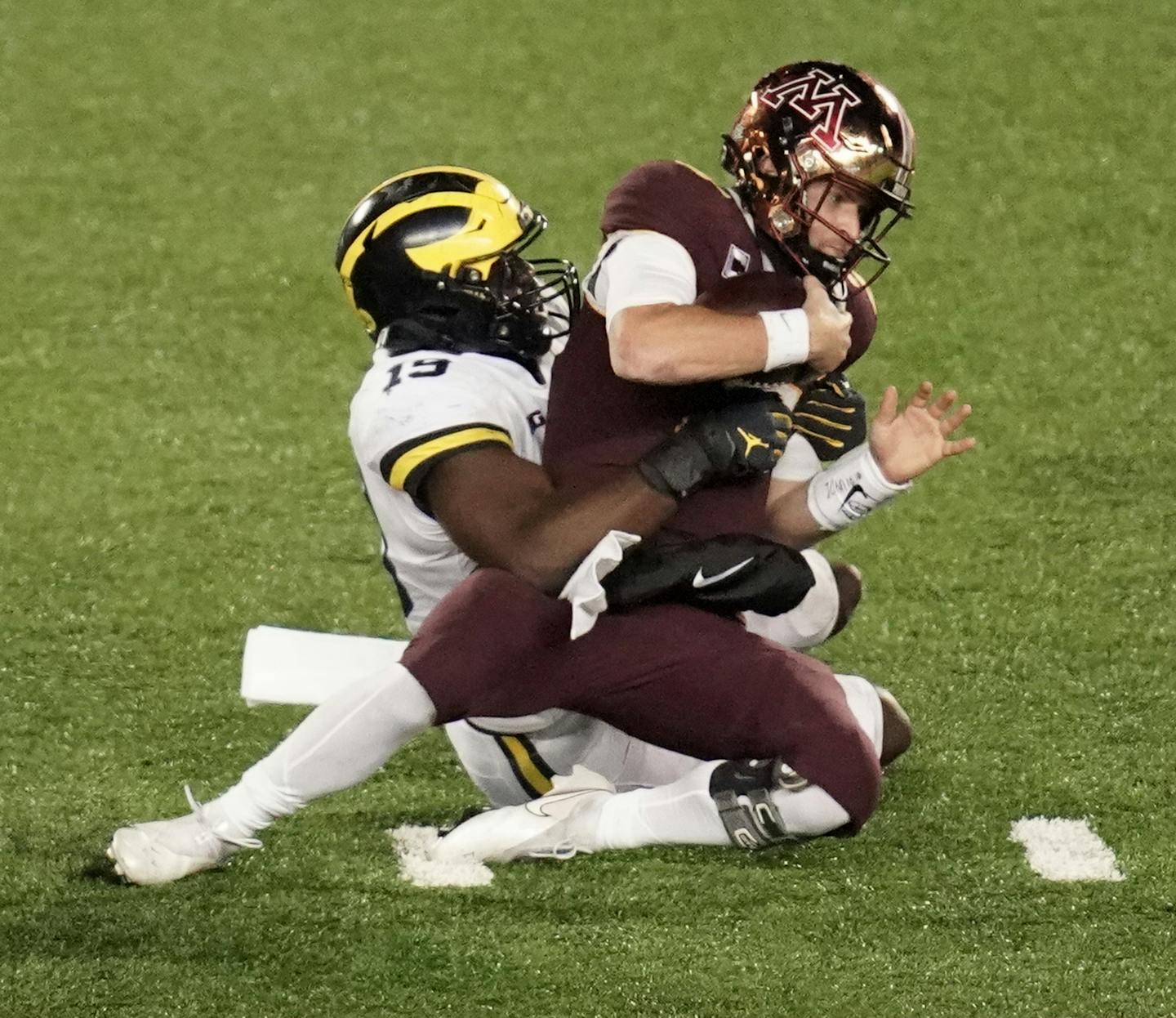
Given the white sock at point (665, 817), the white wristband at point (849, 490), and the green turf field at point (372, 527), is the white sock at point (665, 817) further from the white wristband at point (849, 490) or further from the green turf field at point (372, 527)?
the white wristband at point (849, 490)

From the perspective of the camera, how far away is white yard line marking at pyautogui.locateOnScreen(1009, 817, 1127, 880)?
3.55m

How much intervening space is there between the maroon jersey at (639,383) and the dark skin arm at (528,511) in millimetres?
95

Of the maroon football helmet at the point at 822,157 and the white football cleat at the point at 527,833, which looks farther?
the white football cleat at the point at 527,833

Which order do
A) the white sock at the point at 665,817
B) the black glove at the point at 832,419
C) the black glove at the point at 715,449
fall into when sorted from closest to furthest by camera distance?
1. the black glove at the point at 715,449
2. the white sock at the point at 665,817
3. the black glove at the point at 832,419

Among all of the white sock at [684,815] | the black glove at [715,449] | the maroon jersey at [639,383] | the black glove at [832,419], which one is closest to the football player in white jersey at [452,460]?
the black glove at [715,449]

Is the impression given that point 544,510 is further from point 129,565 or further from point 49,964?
point 129,565

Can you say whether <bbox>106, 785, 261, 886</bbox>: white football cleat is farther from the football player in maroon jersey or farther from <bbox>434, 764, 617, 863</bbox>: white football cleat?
the football player in maroon jersey

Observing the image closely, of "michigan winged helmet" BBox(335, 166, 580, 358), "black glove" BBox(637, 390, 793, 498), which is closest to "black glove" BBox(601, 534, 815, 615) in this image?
"black glove" BBox(637, 390, 793, 498)

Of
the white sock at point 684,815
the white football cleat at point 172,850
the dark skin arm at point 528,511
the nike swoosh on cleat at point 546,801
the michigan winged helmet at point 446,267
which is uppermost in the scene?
the michigan winged helmet at point 446,267

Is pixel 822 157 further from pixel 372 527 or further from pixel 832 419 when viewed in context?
pixel 372 527

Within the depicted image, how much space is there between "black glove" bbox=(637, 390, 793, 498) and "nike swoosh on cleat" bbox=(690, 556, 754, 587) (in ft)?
0.52

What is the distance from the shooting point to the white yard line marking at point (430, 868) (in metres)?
3.47

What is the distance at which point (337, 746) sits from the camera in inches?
129

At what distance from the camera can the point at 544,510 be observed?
10.6ft
